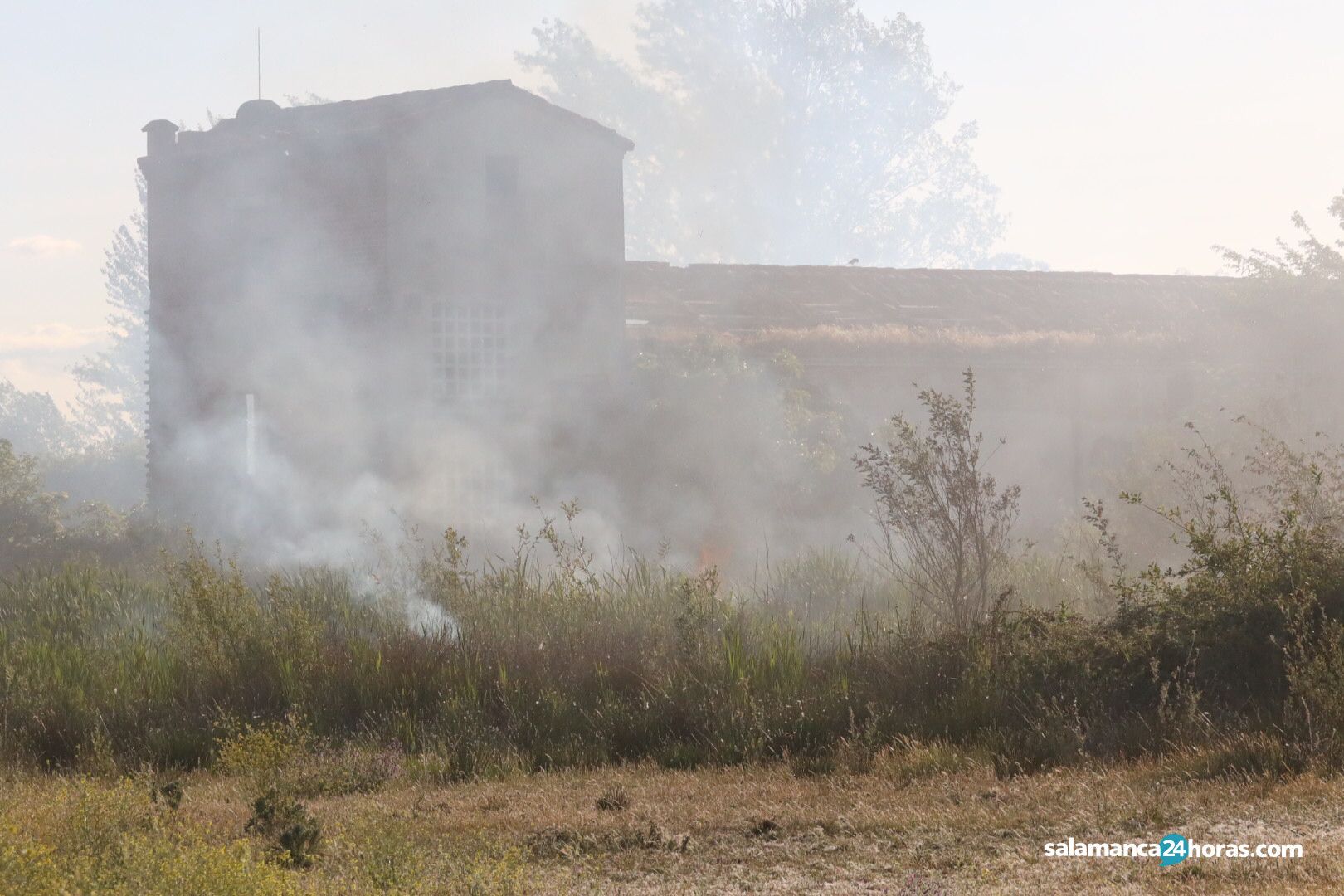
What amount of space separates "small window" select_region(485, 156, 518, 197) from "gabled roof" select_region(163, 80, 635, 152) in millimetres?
914

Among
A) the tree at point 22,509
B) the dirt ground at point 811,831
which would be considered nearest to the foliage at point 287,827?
the dirt ground at point 811,831

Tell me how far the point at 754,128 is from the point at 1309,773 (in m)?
36.9

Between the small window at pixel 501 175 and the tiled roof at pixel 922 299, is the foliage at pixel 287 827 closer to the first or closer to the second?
the small window at pixel 501 175

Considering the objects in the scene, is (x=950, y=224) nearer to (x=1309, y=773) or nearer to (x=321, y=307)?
(x=321, y=307)

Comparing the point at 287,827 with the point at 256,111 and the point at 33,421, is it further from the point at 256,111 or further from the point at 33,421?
the point at 33,421

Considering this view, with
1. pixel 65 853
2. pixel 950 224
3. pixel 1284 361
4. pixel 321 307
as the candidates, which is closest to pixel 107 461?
pixel 321 307

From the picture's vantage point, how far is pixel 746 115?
133ft

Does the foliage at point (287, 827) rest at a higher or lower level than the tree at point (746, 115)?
lower

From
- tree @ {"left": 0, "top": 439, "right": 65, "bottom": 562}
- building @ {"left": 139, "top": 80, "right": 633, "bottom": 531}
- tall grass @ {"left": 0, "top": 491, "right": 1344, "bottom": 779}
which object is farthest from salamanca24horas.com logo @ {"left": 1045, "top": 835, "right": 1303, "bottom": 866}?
tree @ {"left": 0, "top": 439, "right": 65, "bottom": 562}

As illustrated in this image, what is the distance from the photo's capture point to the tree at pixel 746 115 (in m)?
41.0

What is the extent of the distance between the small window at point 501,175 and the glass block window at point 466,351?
1880 millimetres

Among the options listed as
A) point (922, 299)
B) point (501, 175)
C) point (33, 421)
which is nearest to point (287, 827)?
point (501, 175)

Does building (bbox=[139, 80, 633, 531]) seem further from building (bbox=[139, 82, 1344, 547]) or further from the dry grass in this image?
the dry grass

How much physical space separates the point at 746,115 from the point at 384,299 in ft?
78.7
